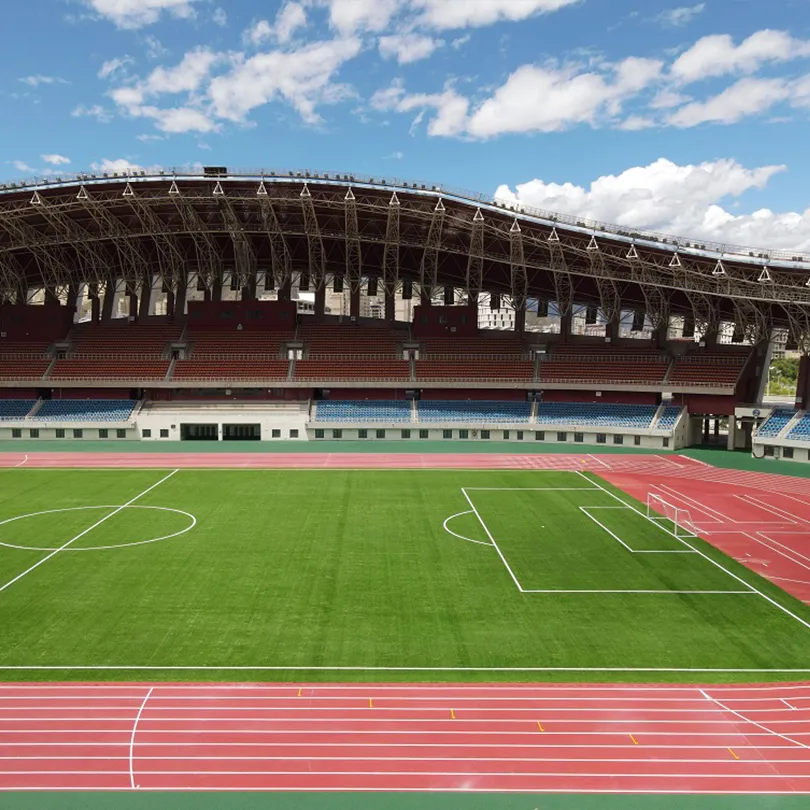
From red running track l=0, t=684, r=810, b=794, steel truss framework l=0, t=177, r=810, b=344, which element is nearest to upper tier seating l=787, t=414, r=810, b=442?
steel truss framework l=0, t=177, r=810, b=344

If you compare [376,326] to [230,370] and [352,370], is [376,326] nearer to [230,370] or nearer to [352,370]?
[352,370]

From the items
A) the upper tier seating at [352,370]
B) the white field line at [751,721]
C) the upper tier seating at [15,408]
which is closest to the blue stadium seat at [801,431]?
the upper tier seating at [352,370]

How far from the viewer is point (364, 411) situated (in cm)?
5484

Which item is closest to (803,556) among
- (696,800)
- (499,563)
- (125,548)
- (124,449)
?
(499,563)

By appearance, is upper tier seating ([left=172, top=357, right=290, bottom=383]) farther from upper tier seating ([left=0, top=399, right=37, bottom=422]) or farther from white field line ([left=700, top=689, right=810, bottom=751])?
white field line ([left=700, top=689, right=810, bottom=751])

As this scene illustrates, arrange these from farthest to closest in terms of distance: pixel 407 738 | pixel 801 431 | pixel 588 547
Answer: pixel 801 431
pixel 588 547
pixel 407 738

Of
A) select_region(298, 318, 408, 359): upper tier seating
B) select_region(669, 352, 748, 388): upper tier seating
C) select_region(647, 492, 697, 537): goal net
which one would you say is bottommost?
select_region(647, 492, 697, 537): goal net

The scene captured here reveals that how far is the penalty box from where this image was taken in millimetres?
22031

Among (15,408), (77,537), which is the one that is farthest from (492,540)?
(15,408)

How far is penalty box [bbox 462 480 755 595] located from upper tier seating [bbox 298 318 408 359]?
26130mm

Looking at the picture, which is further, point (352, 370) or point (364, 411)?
point (352, 370)

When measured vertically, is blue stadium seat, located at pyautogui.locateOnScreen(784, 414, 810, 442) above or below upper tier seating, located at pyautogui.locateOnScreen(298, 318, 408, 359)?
below

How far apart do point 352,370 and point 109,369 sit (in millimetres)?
19860

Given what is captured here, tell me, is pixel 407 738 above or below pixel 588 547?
below
